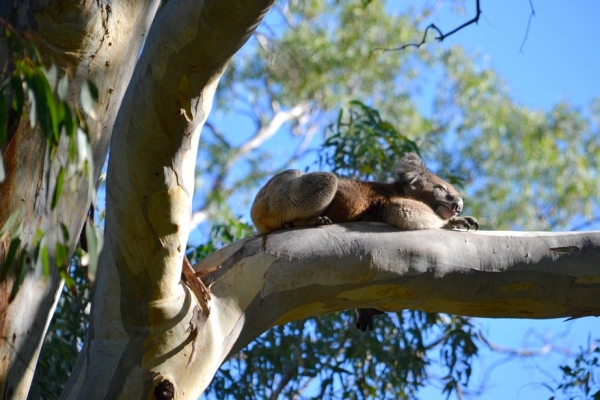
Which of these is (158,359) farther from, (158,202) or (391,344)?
(391,344)

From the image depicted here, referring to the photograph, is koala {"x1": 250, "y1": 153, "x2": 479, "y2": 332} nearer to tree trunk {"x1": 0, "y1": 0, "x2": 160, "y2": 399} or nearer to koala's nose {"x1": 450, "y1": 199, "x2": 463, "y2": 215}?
koala's nose {"x1": 450, "y1": 199, "x2": 463, "y2": 215}

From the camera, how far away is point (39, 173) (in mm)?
2650

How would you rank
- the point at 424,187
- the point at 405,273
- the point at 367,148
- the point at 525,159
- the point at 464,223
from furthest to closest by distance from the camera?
1. the point at 525,159
2. the point at 367,148
3. the point at 424,187
4. the point at 464,223
5. the point at 405,273

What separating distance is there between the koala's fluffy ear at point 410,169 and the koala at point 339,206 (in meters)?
0.20

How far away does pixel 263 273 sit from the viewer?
113 inches

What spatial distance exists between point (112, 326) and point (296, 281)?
737 mm

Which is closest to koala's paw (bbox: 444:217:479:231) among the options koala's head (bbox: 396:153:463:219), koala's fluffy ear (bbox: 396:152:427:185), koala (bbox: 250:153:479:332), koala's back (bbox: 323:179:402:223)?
koala (bbox: 250:153:479:332)

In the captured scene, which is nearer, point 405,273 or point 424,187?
point 405,273

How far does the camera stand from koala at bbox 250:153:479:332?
3.74m

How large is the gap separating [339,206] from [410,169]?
93cm

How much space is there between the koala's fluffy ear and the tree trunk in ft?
8.14

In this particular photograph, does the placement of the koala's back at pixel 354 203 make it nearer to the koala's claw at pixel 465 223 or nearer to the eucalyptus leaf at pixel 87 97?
the koala's claw at pixel 465 223

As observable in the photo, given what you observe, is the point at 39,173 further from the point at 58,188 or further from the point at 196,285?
the point at 58,188

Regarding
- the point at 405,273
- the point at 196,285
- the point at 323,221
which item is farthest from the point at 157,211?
the point at 323,221
